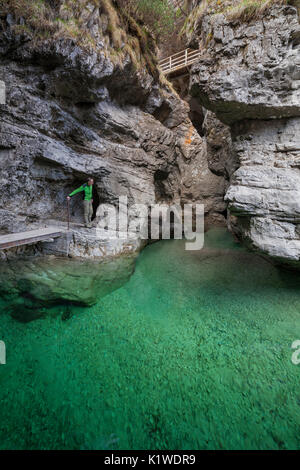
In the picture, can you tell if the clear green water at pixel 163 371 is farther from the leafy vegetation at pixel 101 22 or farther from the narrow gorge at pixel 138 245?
the leafy vegetation at pixel 101 22

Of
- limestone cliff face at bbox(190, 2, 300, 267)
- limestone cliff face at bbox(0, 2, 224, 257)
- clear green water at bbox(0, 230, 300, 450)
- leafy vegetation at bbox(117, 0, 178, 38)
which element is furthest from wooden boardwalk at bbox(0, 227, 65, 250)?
leafy vegetation at bbox(117, 0, 178, 38)

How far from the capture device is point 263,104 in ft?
13.8

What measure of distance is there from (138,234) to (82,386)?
5.36m

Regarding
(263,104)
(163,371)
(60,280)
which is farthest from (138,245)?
(263,104)

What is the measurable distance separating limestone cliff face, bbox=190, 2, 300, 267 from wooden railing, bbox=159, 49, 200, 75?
948 cm

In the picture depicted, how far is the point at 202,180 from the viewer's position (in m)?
10.1

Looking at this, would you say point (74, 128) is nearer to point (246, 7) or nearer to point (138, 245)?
point (138, 245)

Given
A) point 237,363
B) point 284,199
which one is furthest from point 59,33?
point 237,363

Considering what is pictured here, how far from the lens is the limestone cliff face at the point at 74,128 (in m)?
5.85

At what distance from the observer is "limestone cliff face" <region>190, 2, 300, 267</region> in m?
3.96

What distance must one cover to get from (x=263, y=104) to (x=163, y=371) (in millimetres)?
5993

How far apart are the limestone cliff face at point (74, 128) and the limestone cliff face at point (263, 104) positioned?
3.63m

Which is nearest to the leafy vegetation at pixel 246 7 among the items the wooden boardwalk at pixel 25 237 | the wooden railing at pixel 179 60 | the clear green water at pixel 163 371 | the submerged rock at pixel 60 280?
the clear green water at pixel 163 371

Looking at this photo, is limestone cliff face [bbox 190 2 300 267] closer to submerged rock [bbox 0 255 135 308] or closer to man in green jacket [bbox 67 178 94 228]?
submerged rock [bbox 0 255 135 308]
